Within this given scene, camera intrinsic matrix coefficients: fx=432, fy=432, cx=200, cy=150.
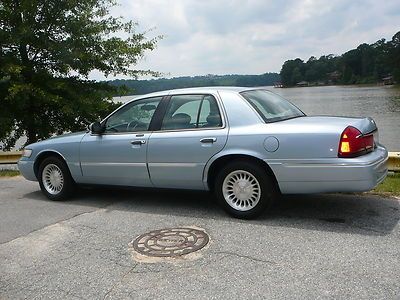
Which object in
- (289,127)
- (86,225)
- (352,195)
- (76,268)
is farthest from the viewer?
(352,195)

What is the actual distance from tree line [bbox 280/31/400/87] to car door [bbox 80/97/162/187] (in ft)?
283

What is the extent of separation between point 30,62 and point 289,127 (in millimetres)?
9167

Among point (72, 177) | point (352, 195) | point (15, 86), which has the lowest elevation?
point (352, 195)

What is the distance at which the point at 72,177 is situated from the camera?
6254mm

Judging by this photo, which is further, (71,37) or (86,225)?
(71,37)

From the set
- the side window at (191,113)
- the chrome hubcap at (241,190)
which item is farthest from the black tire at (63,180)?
the chrome hubcap at (241,190)

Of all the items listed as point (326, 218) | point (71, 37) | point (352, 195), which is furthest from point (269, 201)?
point (71, 37)

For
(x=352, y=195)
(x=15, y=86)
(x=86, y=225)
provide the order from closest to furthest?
(x=86, y=225) → (x=352, y=195) → (x=15, y=86)

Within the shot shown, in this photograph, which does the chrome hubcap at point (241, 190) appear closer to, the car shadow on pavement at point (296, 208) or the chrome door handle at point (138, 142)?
the car shadow on pavement at point (296, 208)

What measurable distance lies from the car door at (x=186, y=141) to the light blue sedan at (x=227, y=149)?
0.5 inches

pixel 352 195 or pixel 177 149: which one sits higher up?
pixel 177 149

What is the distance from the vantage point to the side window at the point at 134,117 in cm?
563

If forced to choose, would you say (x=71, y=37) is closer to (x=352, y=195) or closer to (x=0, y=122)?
(x=0, y=122)

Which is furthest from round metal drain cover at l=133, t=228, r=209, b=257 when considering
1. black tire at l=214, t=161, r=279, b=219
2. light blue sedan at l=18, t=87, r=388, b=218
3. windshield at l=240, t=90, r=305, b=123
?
windshield at l=240, t=90, r=305, b=123
